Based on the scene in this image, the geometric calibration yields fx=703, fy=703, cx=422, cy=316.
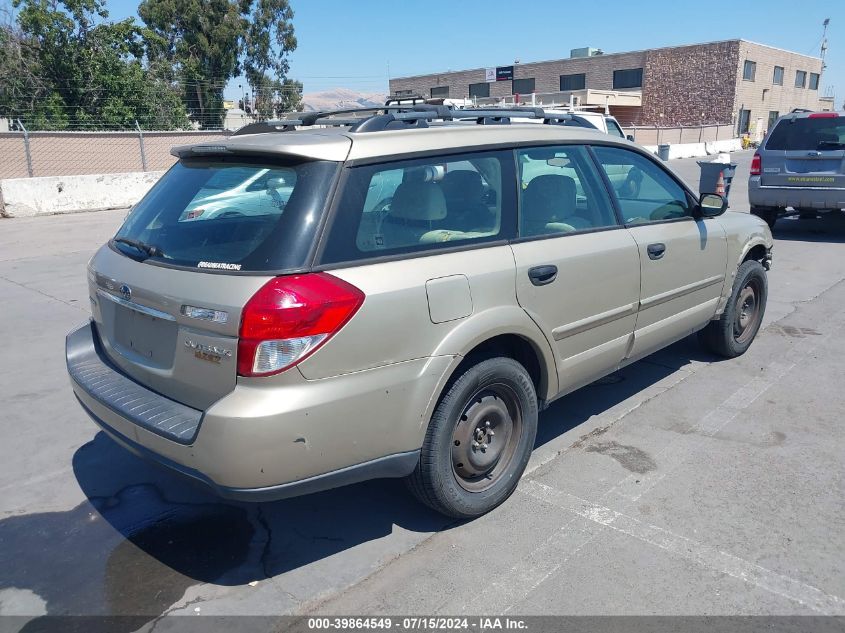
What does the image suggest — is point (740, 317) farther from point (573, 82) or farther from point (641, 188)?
point (573, 82)

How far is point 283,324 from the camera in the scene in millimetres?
Result: 2617

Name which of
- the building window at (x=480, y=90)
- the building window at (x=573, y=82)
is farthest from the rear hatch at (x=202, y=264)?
the building window at (x=480, y=90)

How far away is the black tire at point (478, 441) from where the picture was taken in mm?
3148

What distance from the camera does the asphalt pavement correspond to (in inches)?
115

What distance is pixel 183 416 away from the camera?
2824 millimetres

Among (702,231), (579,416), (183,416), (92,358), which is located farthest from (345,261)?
(702,231)

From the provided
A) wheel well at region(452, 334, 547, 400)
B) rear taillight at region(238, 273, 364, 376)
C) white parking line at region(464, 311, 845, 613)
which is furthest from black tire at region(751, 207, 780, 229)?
rear taillight at region(238, 273, 364, 376)

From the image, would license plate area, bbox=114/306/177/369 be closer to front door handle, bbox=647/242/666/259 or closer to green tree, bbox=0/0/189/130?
front door handle, bbox=647/242/666/259

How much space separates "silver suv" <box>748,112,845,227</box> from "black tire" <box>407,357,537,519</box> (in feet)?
28.8

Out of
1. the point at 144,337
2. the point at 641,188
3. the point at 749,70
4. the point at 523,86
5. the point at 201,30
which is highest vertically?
the point at 201,30

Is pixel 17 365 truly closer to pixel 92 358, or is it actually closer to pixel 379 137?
pixel 92 358

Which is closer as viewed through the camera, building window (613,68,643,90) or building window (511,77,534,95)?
building window (613,68,643,90)

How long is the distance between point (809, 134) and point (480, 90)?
175 ft

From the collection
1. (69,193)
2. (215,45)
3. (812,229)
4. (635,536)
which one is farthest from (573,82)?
(635,536)
